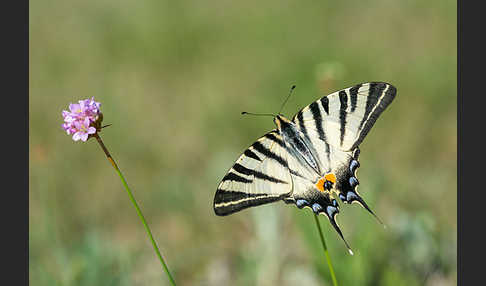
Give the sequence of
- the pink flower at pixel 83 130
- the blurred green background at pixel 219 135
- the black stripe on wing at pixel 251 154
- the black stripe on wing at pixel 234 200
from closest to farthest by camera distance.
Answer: the pink flower at pixel 83 130 < the black stripe on wing at pixel 234 200 < the black stripe on wing at pixel 251 154 < the blurred green background at pixel 219 135

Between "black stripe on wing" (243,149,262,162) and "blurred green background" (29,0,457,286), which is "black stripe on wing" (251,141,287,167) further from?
"blurred green background" (29,0,457,286)

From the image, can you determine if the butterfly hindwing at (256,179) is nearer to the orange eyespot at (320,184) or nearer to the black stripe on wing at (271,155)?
the black stripe on wing at (271,155)

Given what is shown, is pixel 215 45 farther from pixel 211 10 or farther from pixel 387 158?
pixel 387 158

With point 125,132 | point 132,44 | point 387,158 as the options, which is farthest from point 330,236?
point 132,44

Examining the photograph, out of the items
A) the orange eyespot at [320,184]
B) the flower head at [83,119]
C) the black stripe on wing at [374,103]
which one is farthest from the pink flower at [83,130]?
the black stripe on wing at [374,103]

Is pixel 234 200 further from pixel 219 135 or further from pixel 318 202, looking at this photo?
pixel 219 135

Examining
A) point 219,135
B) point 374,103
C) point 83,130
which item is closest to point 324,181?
point 374,103

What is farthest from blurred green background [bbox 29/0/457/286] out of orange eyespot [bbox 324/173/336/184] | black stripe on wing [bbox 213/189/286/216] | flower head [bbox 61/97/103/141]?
flower head [bbox 61/97/103/141]
